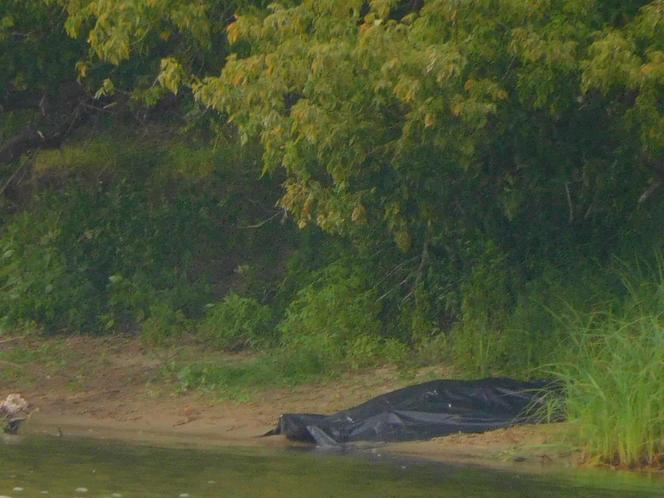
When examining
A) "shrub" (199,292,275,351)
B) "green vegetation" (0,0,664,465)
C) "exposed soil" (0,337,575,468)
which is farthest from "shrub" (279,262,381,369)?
"exposed soil" (0,337,575,468)

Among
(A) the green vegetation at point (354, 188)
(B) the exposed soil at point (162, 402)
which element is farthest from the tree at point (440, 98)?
(B) the exposed soil at point (162, 402)

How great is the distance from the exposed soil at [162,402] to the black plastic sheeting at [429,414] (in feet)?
0.44

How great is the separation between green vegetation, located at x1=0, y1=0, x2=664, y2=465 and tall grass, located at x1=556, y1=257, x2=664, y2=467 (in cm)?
2

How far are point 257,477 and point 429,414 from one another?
2.01 m

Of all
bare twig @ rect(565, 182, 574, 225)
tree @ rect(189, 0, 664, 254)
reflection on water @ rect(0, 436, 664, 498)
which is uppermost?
tree @ rect(189, 0, 664, 254)

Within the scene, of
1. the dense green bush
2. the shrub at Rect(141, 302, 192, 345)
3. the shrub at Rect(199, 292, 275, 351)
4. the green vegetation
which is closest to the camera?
the green vegetation

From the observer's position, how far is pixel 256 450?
10.5 m

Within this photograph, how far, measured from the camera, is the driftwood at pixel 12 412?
10844 mm

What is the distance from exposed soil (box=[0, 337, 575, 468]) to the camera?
10219mm

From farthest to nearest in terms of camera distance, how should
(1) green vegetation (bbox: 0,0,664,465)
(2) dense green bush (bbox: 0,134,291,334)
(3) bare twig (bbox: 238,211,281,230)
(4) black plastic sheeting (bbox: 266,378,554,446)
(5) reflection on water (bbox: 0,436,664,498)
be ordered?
(3) bare twig (bbox: 238,211,281,230), (2) dense green bush (bbox: 0,134,291,334), (4) black plastic sheeting (bbox: 266,378,554,446), (1) green vegetation (bbox: 0,0,664,465), (5) reflection on water (bbox: 0,436,664,498)

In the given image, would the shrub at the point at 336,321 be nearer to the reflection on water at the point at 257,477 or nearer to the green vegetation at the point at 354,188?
the green vegetation at the point at 354,188

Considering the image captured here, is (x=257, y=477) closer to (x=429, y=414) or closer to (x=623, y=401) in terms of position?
(x=429, y=414)

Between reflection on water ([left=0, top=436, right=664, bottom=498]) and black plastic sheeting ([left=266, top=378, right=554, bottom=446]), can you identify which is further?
black plastic sheeting ([left=266, top=378, right=554, bottom=446])

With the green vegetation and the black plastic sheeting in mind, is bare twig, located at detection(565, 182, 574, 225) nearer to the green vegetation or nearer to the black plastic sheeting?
the green vegetation
